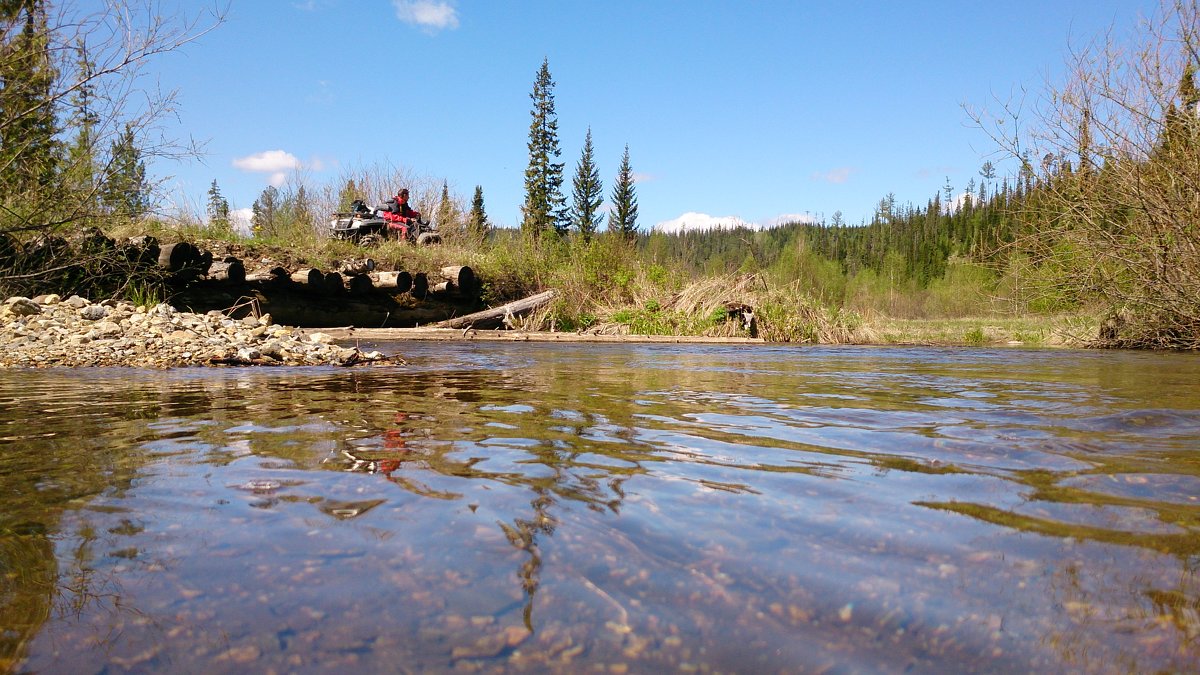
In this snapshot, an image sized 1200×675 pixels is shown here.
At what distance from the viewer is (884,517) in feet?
6.05

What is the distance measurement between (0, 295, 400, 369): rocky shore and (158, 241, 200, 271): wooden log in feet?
9.61

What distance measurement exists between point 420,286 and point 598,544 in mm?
15949

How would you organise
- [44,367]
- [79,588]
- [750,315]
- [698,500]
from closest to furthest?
[79,588], [698,500], [44,367], [750,315]

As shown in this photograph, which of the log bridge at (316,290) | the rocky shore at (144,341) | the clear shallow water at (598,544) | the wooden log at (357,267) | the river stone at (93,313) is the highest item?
the wooden log at (357,267)

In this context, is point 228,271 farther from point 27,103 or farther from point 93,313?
point 27,103

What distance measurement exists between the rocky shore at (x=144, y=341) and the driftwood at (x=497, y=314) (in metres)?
7.62

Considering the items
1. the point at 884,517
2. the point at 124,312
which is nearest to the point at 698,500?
the point at 884,517

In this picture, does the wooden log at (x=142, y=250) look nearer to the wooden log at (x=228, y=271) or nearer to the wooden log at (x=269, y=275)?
the wooden log at (x=228, y=271)

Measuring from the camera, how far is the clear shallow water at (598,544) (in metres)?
1.14

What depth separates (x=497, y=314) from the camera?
55.5ft

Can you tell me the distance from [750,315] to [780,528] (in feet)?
49.7

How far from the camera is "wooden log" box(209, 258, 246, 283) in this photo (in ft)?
43.3

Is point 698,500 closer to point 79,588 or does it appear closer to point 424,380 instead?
point 79,588

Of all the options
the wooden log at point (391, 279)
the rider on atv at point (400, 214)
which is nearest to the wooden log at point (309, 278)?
the wooden log at point (391, 279)
